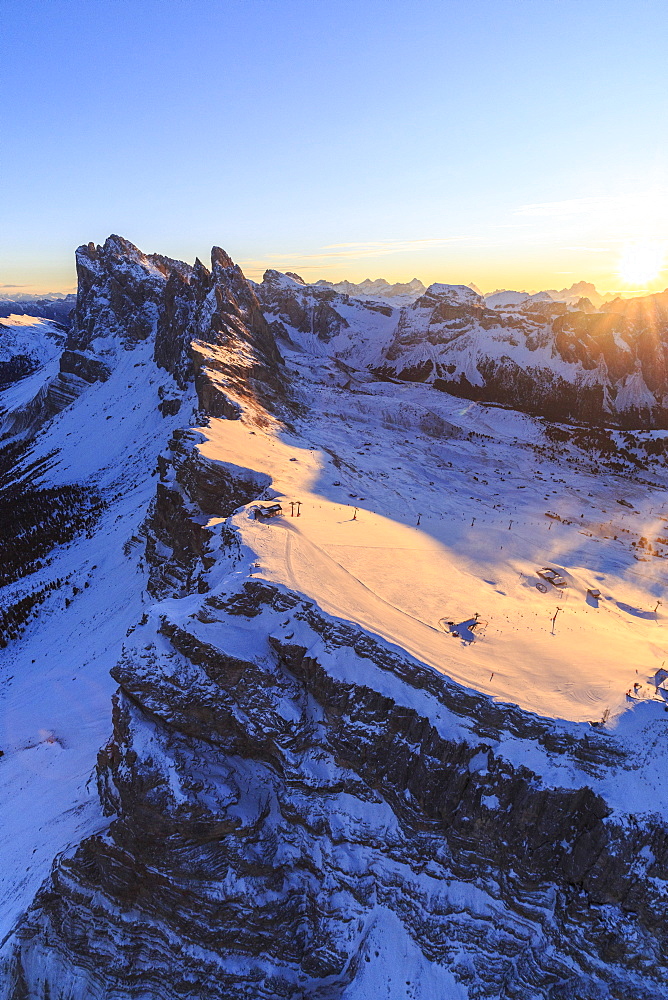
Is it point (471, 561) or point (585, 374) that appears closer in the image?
point (471, 561)

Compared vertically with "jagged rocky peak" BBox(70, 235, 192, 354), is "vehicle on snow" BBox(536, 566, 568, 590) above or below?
below

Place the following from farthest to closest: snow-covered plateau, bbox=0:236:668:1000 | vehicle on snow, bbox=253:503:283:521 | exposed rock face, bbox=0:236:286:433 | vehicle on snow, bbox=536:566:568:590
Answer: exposed rock face, bbox=0:236:286:433, vehicle on snow, bbox=536:566:568:590, vehicle on snow, bbox=253:503:283:521, snow-covered plateau, bbox=0:236:668:1000

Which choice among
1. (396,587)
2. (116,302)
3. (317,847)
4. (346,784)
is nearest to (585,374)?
(116,302)

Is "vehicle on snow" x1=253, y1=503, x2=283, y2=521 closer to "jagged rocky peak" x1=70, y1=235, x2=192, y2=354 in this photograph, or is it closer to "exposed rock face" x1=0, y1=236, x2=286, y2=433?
"exposed rock face" x1=0, y1=236, x2=286, y2=433

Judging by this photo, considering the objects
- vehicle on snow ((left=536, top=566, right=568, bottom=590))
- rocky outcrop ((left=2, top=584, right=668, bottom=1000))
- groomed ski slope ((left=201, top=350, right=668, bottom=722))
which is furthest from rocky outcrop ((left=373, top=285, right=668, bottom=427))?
rocky outcrop ((left=2, top=584, right=668, bottom=1000))

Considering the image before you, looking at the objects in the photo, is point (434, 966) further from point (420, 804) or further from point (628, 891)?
point (628, 891)

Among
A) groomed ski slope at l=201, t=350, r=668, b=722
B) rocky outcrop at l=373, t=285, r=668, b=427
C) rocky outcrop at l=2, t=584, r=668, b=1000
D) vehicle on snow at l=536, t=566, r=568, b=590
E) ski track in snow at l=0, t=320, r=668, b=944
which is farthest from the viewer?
rocky outcrop at l=373, t=285, r=668, b=427

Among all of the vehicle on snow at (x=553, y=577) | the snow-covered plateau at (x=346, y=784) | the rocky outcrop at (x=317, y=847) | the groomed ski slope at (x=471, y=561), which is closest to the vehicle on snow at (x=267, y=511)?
the snow-covered plateau at (x=346, y=784)

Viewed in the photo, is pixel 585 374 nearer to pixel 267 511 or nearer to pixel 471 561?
pixel 471 561

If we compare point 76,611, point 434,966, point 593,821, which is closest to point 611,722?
point 593,821
